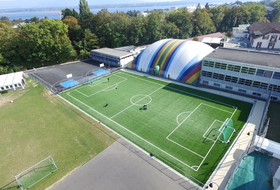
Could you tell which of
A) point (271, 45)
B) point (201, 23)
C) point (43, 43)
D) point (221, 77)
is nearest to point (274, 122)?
point (221, 77)

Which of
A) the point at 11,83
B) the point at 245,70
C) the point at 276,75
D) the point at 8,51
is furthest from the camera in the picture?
the point at 8,51

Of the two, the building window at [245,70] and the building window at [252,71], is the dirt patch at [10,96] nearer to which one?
the building window at [245,70]

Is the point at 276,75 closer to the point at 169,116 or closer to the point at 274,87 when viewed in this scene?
the point at 274,87

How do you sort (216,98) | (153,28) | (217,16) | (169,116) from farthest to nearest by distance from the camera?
(217,16), (153,28), (216,98), (169,116)


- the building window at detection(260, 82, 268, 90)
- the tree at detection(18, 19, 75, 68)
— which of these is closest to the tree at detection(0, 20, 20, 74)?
the tree at detection(18, 19, 75, 68)

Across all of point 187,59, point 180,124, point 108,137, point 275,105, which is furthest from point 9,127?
point 275,105

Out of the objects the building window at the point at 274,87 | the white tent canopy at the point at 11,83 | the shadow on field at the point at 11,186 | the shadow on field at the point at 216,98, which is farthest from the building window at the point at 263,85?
the white tent canopy at the point at 11,83

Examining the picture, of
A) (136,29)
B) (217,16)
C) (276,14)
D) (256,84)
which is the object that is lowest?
(256,84)
